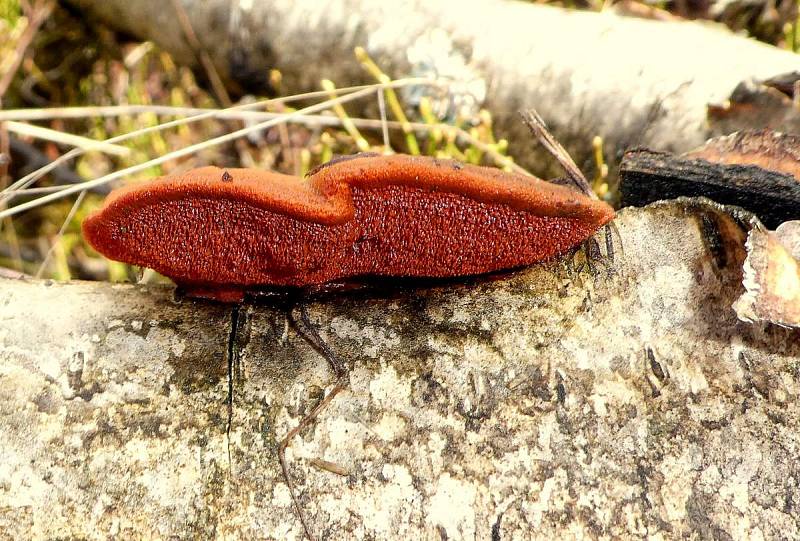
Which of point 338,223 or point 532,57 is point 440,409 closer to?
point 338,223

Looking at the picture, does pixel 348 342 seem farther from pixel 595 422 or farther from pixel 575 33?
pixel 575 33

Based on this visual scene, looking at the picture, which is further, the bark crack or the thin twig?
the thin twig

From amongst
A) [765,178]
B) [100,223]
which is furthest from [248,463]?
[765,178]

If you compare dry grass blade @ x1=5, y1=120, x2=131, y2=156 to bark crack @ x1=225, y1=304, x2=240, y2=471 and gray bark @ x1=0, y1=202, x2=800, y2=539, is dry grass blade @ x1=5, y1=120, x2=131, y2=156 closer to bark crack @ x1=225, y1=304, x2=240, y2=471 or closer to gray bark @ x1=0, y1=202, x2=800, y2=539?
gray bark @ x1=0, y1=202, x2=800, y2=539

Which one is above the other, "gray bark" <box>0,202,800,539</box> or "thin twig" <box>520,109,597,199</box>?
"thin twig" <box>520,109,597,199</box>

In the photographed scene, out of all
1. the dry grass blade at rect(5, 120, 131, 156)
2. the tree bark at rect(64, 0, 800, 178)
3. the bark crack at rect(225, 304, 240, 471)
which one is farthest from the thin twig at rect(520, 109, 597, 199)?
the dry grass blade at rect(5, 120, 131, 156)

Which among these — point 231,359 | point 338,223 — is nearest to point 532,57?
point 338,223
